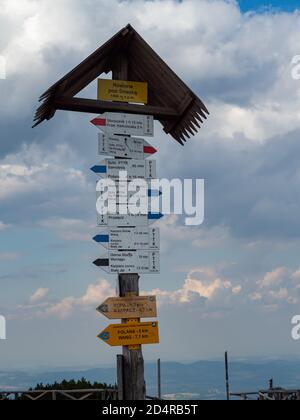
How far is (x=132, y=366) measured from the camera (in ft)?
29.8

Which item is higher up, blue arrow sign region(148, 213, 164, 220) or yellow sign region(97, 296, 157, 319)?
blue arrow sign region(148, 213, 164, 220)

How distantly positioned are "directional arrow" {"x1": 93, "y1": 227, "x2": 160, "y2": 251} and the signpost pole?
440 mm

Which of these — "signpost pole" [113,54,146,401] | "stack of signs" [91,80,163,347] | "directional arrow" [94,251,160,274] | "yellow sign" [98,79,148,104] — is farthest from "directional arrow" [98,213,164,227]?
"yellow sign" [98,79,148,104]

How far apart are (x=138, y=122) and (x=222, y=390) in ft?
60.7

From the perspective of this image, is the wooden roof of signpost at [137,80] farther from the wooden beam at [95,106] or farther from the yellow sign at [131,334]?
the yellow sign at [131,334]

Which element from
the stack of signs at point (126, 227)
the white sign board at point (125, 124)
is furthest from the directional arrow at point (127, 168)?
the white sign board at point (125, 124)

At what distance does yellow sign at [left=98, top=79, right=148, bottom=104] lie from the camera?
9.80 meters

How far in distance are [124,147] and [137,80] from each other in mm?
1730

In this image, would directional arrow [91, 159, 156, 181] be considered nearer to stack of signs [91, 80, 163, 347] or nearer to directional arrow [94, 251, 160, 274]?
stack of signs [91, 80, 163, 347]

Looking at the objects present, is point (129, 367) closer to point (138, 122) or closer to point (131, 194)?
point (131, 194)

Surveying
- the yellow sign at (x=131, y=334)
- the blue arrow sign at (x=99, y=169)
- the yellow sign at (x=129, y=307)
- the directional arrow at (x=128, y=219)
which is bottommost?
the yellow sign at (x=131, y=334)

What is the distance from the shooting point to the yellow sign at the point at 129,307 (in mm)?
8953

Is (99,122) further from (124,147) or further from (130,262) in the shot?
(130,262)
